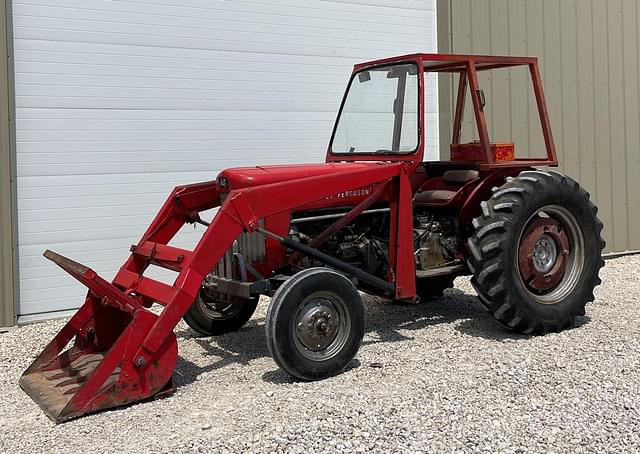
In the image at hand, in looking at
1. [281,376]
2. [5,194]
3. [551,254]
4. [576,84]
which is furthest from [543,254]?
[576,84]

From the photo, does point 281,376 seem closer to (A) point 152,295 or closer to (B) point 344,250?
(A) point 152,295

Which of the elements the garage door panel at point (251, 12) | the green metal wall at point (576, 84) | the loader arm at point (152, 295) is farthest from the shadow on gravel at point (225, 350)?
the green metal wall at point (576, 84)

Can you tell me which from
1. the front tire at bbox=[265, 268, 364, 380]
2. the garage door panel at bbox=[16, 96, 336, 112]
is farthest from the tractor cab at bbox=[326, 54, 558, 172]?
the garage door panel at bbox=[16, 96, 336, 112]

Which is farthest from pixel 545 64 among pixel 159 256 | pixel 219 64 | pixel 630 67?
pixel 159 256

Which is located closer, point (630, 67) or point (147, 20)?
point (147, 20)

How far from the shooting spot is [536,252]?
577 centimetres

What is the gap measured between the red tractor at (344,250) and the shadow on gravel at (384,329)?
197mm

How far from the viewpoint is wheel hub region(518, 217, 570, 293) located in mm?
5664

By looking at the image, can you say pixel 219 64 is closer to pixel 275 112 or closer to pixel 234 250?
pixel 275 112

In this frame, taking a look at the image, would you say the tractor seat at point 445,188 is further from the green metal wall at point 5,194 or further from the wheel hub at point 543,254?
the green metal wall at point 5,194

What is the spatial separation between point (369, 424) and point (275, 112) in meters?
4.73

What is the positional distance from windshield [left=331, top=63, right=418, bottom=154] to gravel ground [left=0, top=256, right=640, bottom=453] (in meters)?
1.48

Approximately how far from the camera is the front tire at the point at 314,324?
449cm

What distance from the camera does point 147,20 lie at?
7.27 meters
